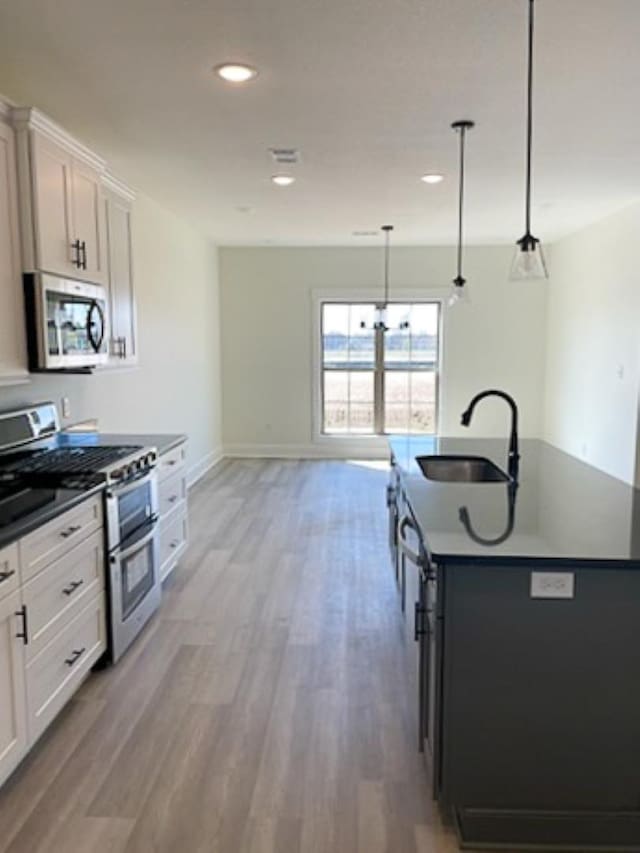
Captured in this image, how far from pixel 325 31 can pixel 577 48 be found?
40.2 inches

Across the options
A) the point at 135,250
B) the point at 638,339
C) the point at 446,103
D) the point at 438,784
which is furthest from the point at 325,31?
the point at 638,339

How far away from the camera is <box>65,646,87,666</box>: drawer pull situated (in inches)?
103

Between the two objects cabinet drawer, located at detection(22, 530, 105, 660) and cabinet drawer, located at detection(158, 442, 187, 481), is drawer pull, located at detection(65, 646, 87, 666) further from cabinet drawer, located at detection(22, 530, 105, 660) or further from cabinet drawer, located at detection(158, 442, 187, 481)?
cabinet drawer, located at detection(158, 442, 187, 481)

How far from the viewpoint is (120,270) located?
13.5 feet

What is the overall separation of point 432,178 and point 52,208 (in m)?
2.80

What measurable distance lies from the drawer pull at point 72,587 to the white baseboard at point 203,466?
417cm

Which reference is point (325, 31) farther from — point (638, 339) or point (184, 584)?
point (638, 339)

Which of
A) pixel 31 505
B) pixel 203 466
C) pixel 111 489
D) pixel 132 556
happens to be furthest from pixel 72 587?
pixel 203 466

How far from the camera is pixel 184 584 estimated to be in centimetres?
414

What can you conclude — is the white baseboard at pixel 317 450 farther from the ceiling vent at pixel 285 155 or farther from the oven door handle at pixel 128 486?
the oven door handle at pixel 128 486

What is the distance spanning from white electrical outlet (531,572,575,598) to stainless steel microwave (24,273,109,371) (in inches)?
90.4

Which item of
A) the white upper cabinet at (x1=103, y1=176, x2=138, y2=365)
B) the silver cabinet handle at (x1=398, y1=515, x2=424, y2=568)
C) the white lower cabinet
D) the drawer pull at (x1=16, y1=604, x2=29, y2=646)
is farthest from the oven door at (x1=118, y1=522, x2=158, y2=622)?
the silver cabinet handle at (x1=398, y1=515, x2=424, y2=568)

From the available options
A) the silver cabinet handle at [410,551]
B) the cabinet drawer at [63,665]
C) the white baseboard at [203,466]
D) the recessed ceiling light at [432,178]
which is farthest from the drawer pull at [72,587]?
the white baseboard at [203,466]

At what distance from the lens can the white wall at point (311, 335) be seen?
8.29m
